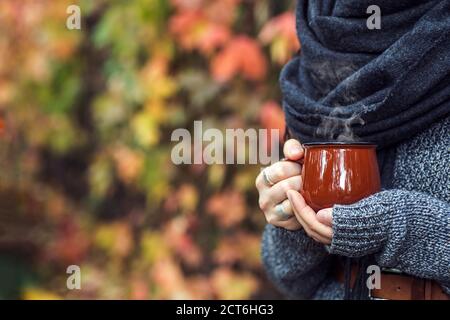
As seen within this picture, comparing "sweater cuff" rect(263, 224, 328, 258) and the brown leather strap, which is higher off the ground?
"sweater cuff" rect(263, 224, 328, 258)

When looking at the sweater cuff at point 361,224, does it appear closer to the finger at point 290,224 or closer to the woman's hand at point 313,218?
the woman's hand at point 313,218

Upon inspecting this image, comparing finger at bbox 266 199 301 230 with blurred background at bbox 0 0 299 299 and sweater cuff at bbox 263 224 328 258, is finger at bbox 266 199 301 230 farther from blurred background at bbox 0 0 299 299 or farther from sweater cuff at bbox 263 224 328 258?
blurred background at bbox 0 0 299 299

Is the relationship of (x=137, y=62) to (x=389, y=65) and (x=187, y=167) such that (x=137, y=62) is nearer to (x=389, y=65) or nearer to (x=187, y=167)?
(x=187, y=167)

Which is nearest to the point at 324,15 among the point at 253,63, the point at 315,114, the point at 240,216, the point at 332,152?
the point at 315,114

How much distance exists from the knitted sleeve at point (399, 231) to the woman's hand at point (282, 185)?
110 millimetres

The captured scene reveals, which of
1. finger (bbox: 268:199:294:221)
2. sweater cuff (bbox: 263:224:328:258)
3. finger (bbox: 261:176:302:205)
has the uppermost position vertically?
finger (bbox: 261:176:302:205)

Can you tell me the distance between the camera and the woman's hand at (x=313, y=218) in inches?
38.3

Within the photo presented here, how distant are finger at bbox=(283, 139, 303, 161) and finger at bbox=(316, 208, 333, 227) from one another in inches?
4.4

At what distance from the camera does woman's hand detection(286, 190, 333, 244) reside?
3.19 feet

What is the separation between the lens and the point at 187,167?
2666 mm

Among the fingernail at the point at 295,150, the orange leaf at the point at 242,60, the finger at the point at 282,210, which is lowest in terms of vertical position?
the finger at the point at 282,210

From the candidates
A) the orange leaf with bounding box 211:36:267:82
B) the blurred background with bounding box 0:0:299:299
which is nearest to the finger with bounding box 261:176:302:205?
the blurred background with bounding box 0:0:299:299

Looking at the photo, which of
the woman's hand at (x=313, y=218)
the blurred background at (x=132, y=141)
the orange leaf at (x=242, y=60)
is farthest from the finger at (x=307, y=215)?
the orange leaf at (x=242, y=60)
